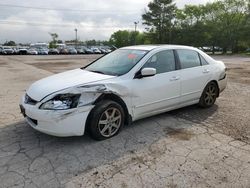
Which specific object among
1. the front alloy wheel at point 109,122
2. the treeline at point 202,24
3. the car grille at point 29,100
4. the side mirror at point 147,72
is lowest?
the front alloy wheel at point 109,122

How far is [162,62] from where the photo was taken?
4328mm

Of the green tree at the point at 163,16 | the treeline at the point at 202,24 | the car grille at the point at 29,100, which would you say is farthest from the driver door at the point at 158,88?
the green tree at the point at 163,16

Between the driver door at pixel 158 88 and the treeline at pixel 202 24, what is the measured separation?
45674 mm

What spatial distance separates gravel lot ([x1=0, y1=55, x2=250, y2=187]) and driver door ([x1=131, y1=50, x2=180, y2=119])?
0.34 meters

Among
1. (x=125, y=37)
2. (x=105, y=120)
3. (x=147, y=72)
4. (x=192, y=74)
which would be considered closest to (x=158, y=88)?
(x=147, y=72)

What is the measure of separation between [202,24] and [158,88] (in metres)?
50.5

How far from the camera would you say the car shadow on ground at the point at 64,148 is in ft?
9.41

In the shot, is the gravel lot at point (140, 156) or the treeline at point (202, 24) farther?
the treeline at point (202, 24)

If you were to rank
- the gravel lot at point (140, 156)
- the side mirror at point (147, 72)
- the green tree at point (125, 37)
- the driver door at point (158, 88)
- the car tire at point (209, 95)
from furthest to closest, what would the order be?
the green tree at point (125, 37) → the car tire at point (209, 95) → the driver door at point (158, 88) → the side mirror at point (147, 72) → the gravel lot at point (140, 156)

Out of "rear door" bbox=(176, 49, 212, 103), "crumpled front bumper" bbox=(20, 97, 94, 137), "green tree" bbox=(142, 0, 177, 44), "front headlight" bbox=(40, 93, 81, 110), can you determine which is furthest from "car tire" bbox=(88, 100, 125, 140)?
"green tree" bbox=(142, 0, 177, 44)

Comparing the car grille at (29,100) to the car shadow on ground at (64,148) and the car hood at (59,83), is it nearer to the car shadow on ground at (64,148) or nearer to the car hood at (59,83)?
the car hood at (59,83)

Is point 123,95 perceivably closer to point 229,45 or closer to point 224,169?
point 224,169

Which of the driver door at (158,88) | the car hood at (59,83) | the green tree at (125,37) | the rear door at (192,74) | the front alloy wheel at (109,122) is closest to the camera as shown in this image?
the car hood at (59,83)

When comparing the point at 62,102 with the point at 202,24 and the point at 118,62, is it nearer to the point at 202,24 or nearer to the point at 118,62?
the point at 118,62
